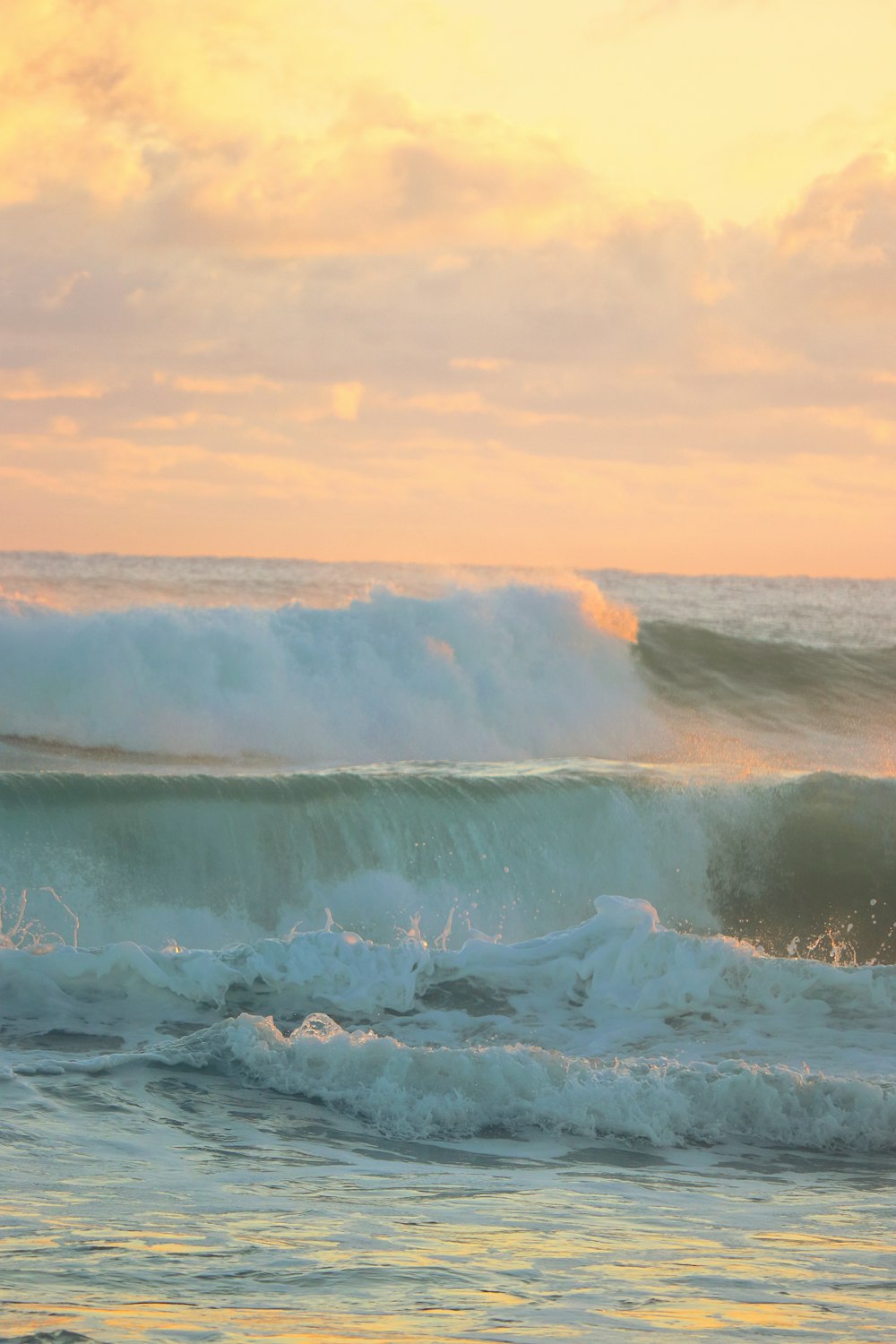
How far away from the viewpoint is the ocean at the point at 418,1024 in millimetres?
4016

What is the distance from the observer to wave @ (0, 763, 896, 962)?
1172cm

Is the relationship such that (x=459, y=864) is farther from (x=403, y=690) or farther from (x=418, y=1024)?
(x=403, y=690)

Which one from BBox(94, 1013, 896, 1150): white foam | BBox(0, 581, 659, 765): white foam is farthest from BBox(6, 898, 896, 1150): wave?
BBox(0, 581, 659, 765): white foam

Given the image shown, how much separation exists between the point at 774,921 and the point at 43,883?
6.53 metres

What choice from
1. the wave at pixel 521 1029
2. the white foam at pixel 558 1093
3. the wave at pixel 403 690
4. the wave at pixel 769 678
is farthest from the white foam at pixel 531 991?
the wave at pixel 769 678

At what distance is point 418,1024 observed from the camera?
7789 mm

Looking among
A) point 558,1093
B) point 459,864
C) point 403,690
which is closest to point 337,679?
point 403,690

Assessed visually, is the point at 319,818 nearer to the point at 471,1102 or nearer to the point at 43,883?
the point at 43,883

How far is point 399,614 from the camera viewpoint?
888 inches

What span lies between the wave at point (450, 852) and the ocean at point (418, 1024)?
3 centimetres

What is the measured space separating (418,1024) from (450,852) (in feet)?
16.1

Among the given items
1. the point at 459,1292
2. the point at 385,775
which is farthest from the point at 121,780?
the point at 459,1292

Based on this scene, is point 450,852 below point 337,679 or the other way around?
below

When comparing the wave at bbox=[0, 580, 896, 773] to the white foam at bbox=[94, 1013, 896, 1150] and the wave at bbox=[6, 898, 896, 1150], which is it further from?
the white foam at bbox=[94, 1013, 896, 1150]
